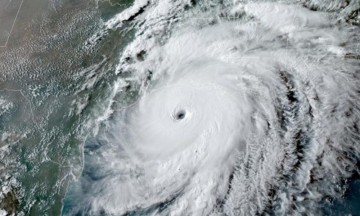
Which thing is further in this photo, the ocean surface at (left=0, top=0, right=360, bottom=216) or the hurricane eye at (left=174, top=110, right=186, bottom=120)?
the hurricane eye at (left=174, top=110, right=186, bottom=120)

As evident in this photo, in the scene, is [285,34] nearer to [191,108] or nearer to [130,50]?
[191,108]

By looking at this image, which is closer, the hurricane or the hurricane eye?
the hurricane

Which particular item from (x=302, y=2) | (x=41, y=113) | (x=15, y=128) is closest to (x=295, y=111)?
(x=302, y=2)

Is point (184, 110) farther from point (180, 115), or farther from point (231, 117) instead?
point (231, 117)

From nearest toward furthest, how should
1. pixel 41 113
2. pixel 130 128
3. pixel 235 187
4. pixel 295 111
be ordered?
pixel 235 187, pixel 295 111, pixel 130 128, pixel 41 113

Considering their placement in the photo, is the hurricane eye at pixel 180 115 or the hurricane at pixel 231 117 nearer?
the hurricane at pixel 231 117
